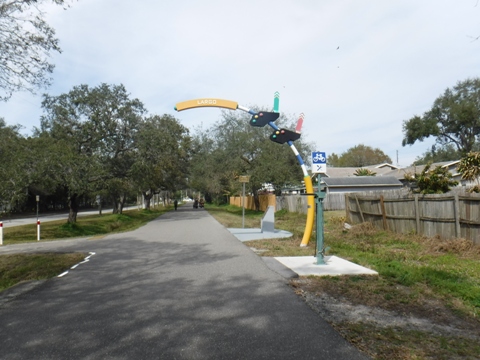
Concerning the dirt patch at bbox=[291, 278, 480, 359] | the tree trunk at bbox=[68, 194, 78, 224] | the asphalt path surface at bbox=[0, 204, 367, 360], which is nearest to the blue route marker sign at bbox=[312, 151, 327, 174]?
the asphalt path surface at bbox=[0, 204, 367, 360]

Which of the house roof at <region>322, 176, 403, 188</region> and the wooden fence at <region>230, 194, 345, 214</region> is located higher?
the house roof at <region>322, 176, 403, 188</region>

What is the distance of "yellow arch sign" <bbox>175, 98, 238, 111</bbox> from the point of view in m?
12.8

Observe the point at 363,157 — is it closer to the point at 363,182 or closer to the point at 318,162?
the point at 363,182

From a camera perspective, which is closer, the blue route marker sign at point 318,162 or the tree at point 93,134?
the blue route marker sign at point 318,162

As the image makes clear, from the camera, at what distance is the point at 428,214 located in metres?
12.4

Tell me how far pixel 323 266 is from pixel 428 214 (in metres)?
4.99

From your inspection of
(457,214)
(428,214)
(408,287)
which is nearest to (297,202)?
(428,214)

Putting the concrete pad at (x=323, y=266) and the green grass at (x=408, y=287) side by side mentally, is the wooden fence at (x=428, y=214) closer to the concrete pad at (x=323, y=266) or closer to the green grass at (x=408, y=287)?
the green grass at (x=408, y=287)

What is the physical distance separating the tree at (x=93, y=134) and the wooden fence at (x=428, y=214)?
1556cm

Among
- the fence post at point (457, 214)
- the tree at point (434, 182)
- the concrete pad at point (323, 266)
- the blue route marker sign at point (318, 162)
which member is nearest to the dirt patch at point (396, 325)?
the concrete pad at point (323, 266)

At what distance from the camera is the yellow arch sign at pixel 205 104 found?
41.9 ft

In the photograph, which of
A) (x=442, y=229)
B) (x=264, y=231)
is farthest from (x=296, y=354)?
(x=264, y=231)

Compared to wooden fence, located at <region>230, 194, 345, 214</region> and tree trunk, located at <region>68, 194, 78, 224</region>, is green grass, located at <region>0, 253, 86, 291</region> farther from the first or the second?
wooden fence, located at <region>230, 194, 345, 214</region>

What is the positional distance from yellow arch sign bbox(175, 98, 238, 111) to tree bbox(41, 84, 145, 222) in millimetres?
12532
